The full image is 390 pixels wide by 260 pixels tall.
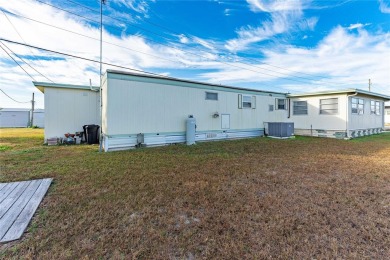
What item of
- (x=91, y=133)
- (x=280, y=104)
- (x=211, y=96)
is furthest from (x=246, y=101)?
(x=91, y=133)

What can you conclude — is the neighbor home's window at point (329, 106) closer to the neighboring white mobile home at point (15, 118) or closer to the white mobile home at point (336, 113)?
the white mobile home at point (336, 113)

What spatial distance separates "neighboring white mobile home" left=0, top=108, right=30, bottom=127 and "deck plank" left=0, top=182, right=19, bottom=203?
28.8 m

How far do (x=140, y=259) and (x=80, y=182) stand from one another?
2765mm

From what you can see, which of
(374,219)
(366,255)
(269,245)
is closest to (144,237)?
(269,245)

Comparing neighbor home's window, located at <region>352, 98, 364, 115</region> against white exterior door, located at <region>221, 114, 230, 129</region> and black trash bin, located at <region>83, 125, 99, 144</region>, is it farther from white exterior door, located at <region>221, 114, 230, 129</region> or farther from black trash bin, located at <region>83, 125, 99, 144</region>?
black trash bin, located at <region>83, 125, 99, 144</region>

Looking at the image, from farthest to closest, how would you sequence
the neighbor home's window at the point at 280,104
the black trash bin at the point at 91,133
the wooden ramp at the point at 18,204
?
the neighbor home's window at the point at 280,104 < the black trash bin at the point at 91,133 < the wooden ramp at the point at 18,204

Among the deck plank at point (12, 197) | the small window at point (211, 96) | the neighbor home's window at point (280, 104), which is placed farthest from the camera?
the neighbor home's window at point (280, 104)

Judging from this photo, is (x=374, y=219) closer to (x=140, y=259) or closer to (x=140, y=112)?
(x=140, y=259)

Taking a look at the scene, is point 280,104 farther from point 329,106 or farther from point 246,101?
point 246,101

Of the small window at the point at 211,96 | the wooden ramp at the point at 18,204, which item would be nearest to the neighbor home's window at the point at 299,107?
the small window at the point at 211,96

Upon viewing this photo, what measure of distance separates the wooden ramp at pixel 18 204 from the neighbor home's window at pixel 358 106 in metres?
16.1

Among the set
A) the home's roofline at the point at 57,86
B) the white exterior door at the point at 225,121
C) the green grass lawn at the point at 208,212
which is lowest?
the green grass lawn at the point at 208,212

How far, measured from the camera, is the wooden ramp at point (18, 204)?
219 centimetres

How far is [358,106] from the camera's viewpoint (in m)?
12.6
